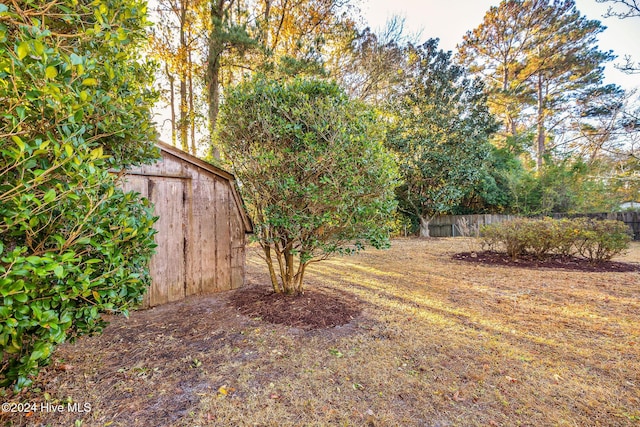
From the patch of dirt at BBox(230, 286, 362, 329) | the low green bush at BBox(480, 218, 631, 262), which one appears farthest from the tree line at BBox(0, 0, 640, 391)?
the low green bush at BBox(480, 218, 631, 262)

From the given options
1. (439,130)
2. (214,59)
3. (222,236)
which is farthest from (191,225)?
(439,130)

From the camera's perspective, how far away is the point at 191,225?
4.15 m

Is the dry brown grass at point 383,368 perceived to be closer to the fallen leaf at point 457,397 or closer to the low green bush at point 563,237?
the fallen leaf at point 457,397

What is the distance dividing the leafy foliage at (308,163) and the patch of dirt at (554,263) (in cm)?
514

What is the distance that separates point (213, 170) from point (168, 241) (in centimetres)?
127

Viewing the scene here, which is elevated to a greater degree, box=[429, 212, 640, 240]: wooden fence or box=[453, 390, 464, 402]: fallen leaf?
box=[429, 212, 640, 240]: wooden fence

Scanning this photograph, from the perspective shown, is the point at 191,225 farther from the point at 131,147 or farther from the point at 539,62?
the point at 539,62

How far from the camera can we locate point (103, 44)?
1.71 m

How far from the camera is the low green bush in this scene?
20.1ft

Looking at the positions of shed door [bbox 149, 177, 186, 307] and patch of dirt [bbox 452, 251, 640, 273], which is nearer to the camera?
shed door [bbox 149, 177, 186, 307]

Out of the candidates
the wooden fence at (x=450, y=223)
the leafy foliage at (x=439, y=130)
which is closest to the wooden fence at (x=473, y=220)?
the wooden fence at (x=450, y=223)

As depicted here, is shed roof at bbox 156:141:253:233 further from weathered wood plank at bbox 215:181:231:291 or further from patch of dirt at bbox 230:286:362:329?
patch of dirt at bbox 230:286:362:329

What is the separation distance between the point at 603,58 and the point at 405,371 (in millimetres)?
22468

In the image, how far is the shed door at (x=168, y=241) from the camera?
3.83 metres
